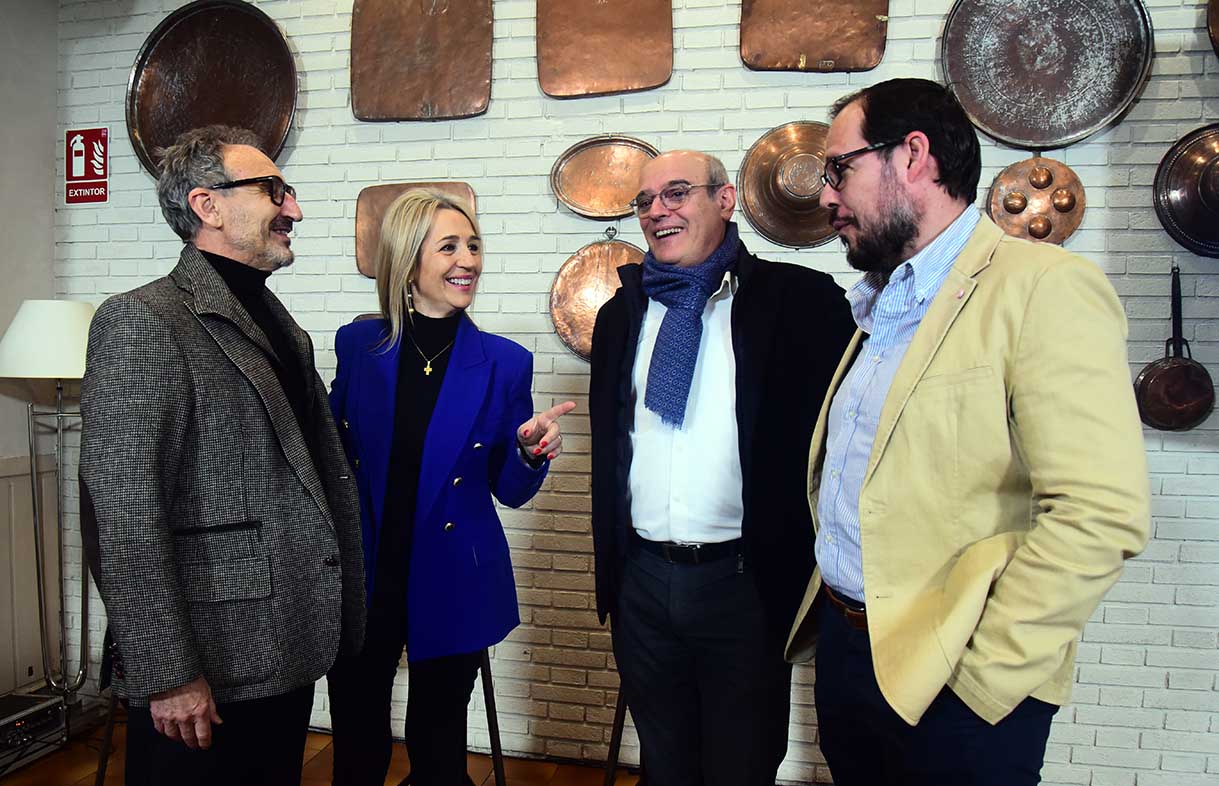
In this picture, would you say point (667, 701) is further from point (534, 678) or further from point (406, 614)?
point (534, 678)

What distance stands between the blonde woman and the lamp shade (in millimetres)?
1305

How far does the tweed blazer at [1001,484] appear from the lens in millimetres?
983

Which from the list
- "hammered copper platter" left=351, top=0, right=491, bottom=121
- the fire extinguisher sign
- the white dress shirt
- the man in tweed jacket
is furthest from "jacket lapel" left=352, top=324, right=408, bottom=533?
the fire extinguisher sign

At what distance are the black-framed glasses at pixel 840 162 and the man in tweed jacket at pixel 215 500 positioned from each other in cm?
107

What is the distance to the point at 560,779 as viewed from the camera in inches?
105

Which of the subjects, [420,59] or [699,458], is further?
[420,59]

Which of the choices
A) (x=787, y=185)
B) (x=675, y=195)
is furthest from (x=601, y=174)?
(x=675, y=195)

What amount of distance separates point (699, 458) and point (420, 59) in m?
1.95

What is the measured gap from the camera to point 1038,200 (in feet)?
8.04

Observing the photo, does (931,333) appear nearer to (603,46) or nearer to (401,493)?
(401,493)

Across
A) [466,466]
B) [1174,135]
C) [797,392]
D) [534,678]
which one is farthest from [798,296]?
[534,678]

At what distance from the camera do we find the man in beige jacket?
3.26 ft

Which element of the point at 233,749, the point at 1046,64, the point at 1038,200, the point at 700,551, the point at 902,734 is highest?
the point at 1046,64

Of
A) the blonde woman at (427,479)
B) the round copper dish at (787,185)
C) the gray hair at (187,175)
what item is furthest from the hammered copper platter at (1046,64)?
the gray hair at (187,175)
